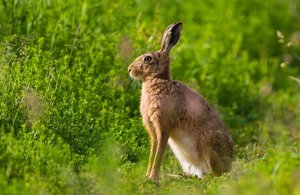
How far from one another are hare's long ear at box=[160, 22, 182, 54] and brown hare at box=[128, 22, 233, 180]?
1.13 ft

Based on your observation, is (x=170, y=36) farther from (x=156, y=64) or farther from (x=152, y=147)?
(x=152, y=147)

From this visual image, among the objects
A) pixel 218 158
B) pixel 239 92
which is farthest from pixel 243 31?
pixel 218 158

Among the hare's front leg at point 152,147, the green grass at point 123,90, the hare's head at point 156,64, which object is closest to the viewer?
the green grass at point 123,90

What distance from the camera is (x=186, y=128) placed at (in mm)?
7289

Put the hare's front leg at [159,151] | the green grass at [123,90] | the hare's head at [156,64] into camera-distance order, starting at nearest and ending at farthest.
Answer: the green grass at [123,90], the hare's front leg at [159,151], the hare's head at [156,64]

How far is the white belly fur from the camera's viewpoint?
7.30 m

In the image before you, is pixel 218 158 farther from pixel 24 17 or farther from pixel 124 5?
pixel 124 5

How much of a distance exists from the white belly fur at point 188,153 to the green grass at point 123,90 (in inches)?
6.0

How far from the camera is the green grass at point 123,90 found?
20.0ft

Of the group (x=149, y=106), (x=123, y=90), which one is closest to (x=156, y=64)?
(x=149, y=106)

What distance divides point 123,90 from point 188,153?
5.23 feet

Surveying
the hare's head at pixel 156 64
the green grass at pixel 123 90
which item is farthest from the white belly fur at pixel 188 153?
the hare's head at pixel 156 64

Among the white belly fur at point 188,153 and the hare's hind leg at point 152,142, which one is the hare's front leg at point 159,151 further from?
the white belly fur at point 188,153

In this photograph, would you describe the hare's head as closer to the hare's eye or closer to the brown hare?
the hare's eye
